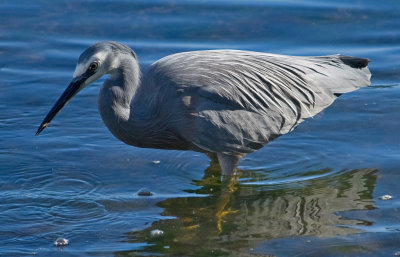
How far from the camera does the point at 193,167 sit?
8.33m

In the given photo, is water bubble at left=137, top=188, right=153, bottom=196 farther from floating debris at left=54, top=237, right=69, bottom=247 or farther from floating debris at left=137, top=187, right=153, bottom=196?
floating debris at left=54, top=237, right=69, bottom=247

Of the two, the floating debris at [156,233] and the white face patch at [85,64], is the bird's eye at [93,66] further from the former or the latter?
the floating debris at [156,233]

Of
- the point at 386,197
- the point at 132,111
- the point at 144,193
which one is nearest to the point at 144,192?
the point at 144,193

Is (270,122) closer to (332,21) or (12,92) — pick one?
(12,92)

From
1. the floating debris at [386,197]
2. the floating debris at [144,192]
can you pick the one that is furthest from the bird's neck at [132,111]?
the floating debris at [386,197]

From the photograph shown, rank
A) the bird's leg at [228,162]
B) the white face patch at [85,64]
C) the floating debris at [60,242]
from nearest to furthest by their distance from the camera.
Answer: the floating debris at [60,242], the white face patch at [85,64], the bird's leg at [228,162]

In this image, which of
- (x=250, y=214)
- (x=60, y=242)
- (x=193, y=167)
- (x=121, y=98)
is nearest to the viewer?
(x=60, y=242)

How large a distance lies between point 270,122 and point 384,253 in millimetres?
2187

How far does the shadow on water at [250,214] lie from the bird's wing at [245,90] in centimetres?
54

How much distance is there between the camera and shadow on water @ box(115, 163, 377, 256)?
6.61 metres

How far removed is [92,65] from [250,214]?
2123mm

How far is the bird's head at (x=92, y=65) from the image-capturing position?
716 cm

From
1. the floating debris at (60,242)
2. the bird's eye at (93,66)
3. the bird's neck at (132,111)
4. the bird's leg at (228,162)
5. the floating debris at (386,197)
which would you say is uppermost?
the bird's eye at (93,66)

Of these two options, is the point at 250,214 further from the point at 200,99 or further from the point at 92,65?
the point at 92,65
